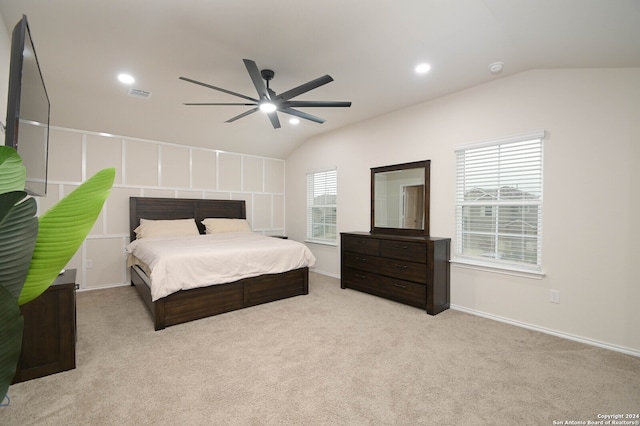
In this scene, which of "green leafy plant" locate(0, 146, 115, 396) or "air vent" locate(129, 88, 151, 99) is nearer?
"green leafy plant" locate(0, 146, 115, 396)

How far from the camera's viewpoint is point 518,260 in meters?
3.08

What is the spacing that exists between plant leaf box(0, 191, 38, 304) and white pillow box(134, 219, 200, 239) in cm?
437

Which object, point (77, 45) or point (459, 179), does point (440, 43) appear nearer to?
point (459, 179)

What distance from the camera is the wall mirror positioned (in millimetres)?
3834

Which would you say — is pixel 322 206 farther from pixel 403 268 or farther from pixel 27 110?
pixel 27 110

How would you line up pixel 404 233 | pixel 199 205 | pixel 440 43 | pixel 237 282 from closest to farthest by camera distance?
1. pixel 440 43
2. pixel 237 282
3. pixel 404 233
4. pixel 199 205

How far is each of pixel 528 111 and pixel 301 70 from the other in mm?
2341

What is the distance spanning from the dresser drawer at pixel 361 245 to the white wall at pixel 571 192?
78cm

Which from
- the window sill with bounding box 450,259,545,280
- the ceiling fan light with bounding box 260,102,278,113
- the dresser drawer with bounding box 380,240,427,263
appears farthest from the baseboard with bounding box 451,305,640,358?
the ceiling fan light with bounding box 260,102,278,113

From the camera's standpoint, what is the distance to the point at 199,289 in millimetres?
3164

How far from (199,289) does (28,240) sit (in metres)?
2.97

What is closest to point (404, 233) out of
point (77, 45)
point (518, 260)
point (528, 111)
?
point (518, 260)

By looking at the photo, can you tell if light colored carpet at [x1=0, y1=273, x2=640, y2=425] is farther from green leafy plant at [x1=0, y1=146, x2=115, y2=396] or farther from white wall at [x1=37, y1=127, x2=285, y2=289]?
green leafy plant at [x1=0, y1=146, x2=115, y2=396]

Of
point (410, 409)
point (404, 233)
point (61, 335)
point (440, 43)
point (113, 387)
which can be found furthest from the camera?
point (404, 233)
